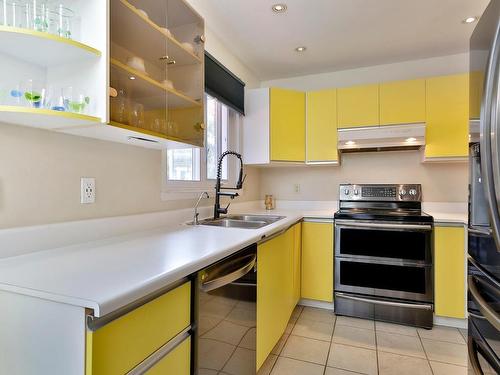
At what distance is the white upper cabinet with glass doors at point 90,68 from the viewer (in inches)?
37.4

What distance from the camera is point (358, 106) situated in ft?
9.02

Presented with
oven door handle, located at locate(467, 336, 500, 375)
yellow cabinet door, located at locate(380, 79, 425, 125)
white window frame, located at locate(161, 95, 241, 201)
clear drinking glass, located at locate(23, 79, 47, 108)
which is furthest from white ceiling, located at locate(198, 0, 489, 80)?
oven door handle, located at locate(467, 336, 500, 375)

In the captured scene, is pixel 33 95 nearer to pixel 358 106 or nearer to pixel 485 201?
pixel 485 201

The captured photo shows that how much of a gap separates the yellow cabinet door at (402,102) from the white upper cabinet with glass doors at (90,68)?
2.02 meters

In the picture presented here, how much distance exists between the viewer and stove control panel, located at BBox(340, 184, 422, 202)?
2.81m

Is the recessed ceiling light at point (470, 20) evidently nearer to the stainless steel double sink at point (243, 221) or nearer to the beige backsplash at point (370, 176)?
the beige backsplash at point (370, 176)

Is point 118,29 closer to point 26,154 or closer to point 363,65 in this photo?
point 26,154

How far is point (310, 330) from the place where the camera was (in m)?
2.23

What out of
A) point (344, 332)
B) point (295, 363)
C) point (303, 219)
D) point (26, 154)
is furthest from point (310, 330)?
point (26, 154)

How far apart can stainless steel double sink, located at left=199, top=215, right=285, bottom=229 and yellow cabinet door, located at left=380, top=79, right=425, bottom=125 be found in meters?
1.42

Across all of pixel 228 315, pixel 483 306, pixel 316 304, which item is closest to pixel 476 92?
pixel 483 306

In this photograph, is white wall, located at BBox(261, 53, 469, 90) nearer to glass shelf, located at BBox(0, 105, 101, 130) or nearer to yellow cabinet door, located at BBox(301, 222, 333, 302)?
yellow cabinet door, located at BBox(301, 222, 333, 302)

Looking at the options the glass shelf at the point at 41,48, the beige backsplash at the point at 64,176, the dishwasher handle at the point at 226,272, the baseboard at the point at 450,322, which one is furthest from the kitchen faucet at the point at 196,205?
the baseboard at the point at 450,322

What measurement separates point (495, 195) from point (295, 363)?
4.81 ft
